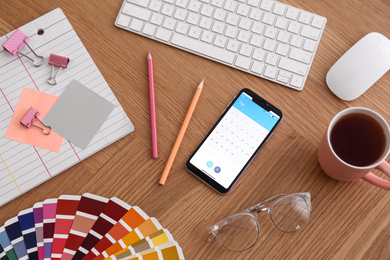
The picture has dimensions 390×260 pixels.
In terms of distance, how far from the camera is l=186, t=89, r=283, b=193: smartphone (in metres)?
0.83

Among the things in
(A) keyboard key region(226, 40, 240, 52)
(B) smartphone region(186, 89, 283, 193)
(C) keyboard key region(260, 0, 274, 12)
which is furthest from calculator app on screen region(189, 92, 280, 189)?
(C) keyboard key region(260, 0, 274, 12)

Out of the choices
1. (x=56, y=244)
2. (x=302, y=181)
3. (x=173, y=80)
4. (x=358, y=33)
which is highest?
(x=358, y=33)

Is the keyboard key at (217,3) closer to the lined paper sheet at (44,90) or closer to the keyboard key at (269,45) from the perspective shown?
the keyboard key at (269,45)

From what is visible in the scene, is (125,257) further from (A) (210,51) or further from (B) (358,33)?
(B) (358,33)

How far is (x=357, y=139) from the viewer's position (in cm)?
78

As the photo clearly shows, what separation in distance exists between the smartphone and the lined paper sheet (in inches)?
6.8

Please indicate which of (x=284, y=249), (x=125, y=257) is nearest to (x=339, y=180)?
(x=284, y=249)

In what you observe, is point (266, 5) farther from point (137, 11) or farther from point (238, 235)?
point (238, 235)

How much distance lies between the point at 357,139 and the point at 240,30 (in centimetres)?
34

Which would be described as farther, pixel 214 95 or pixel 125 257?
pixel 214 95

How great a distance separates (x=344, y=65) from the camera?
85 cm

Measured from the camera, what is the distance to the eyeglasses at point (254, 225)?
Result: 80 centimetres

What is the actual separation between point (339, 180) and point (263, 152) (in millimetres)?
167

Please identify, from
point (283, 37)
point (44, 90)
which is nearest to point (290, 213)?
point (283, 37)
